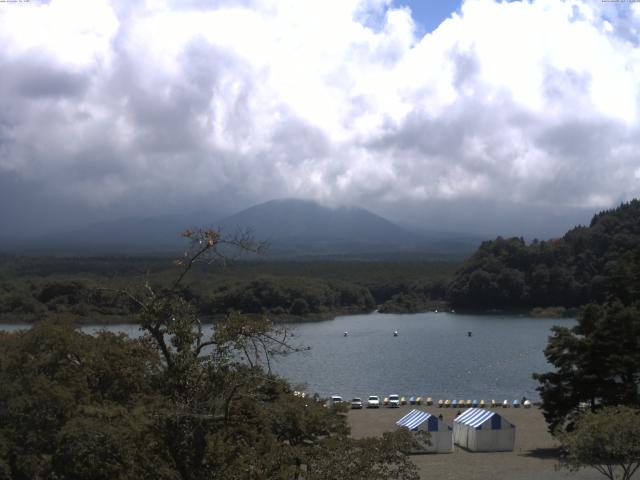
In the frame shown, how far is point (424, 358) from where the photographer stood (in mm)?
42844

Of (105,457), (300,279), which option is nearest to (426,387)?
(105,457)

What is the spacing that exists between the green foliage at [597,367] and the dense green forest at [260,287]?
95.2 ft

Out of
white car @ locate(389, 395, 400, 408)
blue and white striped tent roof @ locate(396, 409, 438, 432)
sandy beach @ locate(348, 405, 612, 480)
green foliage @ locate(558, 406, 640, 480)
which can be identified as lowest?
white car @ locate(389, 395, 400, 408)

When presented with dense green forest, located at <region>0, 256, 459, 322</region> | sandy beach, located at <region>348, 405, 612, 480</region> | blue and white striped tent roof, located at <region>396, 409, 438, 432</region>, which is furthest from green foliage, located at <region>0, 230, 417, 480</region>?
dense green forest, located at <region>0, 256, 459, 322</region>

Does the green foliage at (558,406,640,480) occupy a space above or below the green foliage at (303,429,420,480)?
below

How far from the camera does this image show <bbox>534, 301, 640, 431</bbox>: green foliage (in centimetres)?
1834

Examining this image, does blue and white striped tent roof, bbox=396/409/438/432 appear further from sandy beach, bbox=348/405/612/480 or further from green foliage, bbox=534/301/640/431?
green foliage, bbox=534/301/640/431

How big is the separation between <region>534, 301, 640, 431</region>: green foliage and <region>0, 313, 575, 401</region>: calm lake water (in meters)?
10.2

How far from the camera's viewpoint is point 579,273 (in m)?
70.4

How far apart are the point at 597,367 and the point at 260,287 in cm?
4625

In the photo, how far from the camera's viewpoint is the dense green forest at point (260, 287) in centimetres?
5847

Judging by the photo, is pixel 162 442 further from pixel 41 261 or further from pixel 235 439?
pixel 41 261

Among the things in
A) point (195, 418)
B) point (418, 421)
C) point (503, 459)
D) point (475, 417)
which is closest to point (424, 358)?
point (475, 417)

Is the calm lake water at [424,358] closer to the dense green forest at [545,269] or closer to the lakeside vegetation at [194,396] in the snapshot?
the dense green forest at [545,269]
